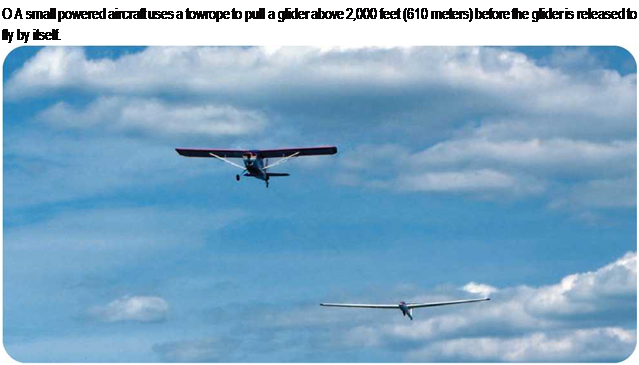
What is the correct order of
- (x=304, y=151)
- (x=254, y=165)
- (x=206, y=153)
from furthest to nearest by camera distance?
(x=206, y=153), (x=304, y=151), (x=254, y=165)

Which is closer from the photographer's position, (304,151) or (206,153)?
(304,151)

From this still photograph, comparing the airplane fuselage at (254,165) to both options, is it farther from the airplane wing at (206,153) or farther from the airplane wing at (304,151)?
→ the airplane wing at (206,153)

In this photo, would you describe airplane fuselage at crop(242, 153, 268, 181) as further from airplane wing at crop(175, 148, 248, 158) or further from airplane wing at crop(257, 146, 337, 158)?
airplane wing at crop(175, 148, 248, 158)

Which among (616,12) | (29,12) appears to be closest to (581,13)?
(616,12)

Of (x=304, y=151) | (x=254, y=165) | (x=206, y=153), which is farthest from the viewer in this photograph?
(x=206, y=153)

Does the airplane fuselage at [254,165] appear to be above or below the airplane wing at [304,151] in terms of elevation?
below

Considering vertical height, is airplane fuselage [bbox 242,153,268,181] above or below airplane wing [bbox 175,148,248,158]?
below

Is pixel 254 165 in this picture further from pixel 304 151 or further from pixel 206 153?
pixel 206 153

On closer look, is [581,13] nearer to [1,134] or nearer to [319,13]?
[319,13]
